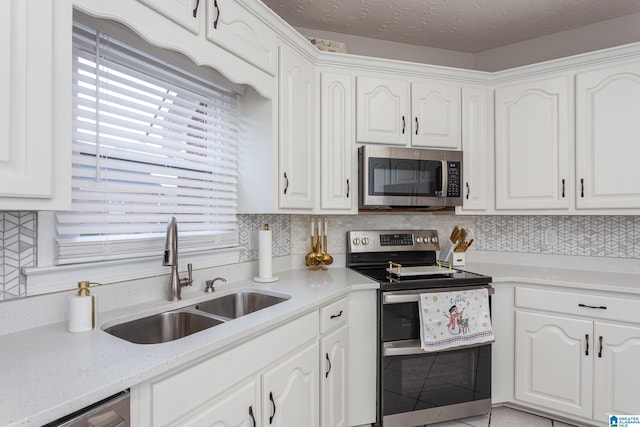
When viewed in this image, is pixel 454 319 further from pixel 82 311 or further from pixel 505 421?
pixel 82 311

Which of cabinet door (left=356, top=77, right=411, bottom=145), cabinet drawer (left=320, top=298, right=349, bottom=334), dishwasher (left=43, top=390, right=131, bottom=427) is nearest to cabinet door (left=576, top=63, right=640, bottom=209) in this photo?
cabinet door (left=356, top=77, right=411, bottom=145)

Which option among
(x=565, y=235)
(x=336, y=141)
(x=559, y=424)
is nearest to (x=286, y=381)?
(x=336, y=141)

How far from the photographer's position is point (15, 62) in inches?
32.2

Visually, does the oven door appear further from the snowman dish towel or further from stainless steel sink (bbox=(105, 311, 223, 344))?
stainless steel sink (bbox=(105, 311, 223, 344))

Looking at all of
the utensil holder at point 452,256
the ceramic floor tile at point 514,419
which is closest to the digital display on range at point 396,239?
the utensil holder at point 452,256

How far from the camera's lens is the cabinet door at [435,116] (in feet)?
7.73

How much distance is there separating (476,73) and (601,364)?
6.42ft

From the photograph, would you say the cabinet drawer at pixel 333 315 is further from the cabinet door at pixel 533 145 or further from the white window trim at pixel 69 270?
the cabinet door at pixel 533 145

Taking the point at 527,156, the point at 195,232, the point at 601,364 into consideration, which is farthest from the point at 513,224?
the point at 195,232

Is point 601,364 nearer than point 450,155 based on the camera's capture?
Yes

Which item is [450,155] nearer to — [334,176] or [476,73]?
[476,73]

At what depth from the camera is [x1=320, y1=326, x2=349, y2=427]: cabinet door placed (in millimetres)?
1673

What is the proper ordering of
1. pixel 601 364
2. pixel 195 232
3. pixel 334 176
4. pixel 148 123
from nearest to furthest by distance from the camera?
pixel 148 123 → pixel 195 232 → pixel 601 364 → pixel 334 176

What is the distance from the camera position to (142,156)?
4.88 feet
